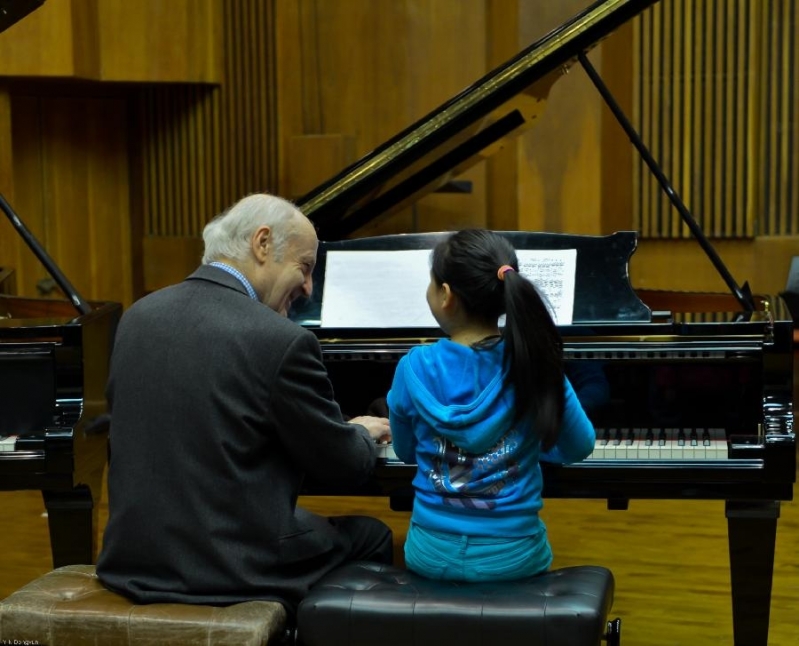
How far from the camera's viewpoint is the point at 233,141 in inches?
307

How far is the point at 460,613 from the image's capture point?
2312 mm

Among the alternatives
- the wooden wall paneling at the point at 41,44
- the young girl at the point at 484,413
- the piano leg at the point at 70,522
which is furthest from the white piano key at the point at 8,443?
the wooden wall paneling at the point at 41,44

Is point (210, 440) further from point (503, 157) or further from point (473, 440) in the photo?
point (503, 157)

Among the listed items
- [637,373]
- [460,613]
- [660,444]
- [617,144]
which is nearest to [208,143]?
[617,144]

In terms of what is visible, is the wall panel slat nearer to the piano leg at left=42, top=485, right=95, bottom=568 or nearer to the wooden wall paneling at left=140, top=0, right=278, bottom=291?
the wooden wall paneling at left=140, top=0, right=278, bottom=291

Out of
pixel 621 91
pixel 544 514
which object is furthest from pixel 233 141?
pixel 544 514

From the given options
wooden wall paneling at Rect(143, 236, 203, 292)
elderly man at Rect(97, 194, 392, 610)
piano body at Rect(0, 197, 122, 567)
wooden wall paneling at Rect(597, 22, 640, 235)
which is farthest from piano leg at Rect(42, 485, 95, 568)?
wooden wall paneling at Rect(143, 236, 203, 292)

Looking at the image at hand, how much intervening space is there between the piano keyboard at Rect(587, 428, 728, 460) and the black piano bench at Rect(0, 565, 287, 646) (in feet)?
3.04

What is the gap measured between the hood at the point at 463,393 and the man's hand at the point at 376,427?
1.58 ft

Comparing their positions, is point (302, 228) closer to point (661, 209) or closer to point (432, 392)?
point (432, 392)

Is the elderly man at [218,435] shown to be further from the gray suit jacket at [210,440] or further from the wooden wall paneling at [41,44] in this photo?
the wooden wall paneling at [41,44]

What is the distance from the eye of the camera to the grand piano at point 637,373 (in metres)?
2.92

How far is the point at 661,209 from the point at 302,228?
490 centimetres

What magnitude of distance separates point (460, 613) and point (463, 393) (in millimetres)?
416
